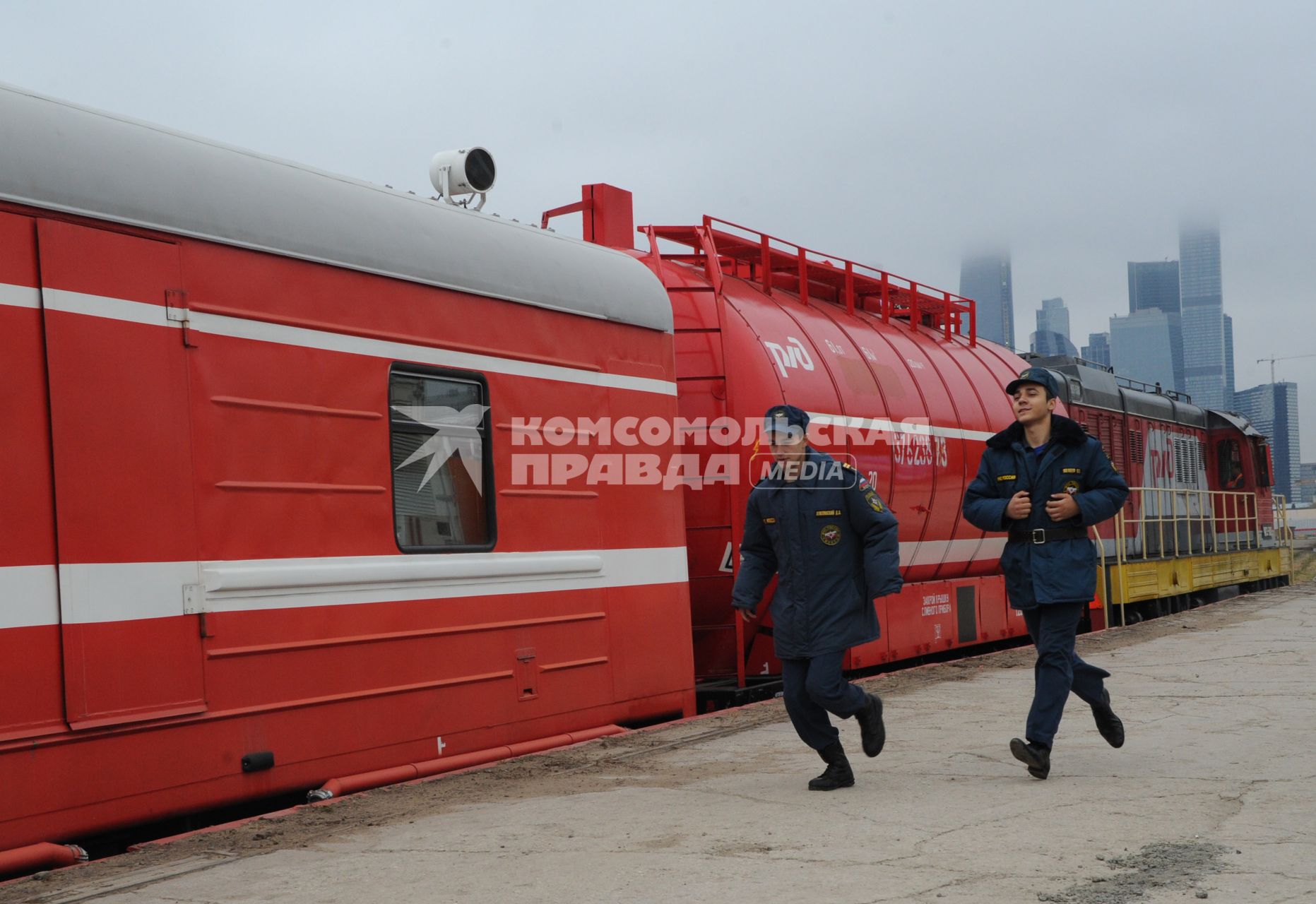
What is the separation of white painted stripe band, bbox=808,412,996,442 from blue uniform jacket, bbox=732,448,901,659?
319cm

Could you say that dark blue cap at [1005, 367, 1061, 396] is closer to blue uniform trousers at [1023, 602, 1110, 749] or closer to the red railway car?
blue uniform trousers at [1023, 602, 1110, 749]

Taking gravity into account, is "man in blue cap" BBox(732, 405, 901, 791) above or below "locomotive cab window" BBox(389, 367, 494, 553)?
below

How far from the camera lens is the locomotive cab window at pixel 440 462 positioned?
6242 millimetres

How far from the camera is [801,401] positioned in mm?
9070

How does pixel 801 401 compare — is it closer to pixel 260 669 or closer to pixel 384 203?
pixel 384 203

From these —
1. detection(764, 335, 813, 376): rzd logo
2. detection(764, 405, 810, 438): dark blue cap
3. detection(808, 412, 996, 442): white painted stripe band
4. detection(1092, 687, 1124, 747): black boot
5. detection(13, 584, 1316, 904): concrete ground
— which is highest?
detection(764, 335, 813, 376): rzd logo

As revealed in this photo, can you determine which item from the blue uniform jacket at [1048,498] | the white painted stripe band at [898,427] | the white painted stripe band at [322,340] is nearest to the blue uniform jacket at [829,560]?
the blue uniform jacket at [1048,498]

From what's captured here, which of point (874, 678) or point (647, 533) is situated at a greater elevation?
point (647, 533)

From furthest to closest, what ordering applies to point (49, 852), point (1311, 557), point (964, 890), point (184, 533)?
point (1311, 557), point (184, 533), point (49, 852), point (964, 890)

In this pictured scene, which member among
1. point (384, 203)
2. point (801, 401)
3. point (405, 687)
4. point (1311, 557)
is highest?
point (384, 203)

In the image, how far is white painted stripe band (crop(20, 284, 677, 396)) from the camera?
16.0 ft

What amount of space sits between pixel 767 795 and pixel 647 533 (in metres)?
2.42

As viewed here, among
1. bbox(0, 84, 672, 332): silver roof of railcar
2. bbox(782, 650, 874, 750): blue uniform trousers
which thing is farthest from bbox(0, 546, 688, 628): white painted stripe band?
bbox(782, 650, 874, 750): blue uniform trousers

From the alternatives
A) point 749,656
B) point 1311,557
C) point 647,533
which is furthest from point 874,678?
point 1311,557
